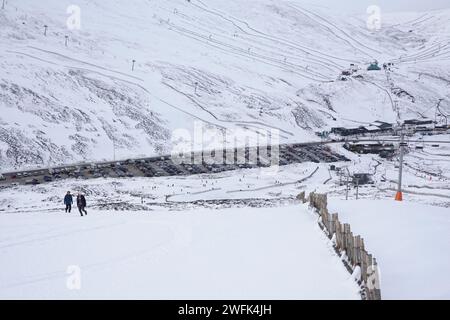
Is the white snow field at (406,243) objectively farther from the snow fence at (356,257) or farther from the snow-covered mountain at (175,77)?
the snow-covered mountain at (175,77)

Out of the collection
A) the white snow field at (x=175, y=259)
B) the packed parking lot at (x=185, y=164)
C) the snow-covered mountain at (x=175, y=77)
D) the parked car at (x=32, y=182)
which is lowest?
the white snow field at (x=175, y=259)

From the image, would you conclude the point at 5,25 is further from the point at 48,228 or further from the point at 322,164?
the point at 48,228

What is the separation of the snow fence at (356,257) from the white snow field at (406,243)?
1.79ft

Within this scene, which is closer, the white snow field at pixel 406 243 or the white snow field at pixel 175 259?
the white snow field at pixel 406 243

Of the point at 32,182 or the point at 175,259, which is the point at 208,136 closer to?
the point at 32,182

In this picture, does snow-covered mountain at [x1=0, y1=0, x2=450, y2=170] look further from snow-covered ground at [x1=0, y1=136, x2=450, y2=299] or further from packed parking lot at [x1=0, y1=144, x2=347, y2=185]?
snow-covered ground at [x1=0, y1=136, x2=450, y2=299]

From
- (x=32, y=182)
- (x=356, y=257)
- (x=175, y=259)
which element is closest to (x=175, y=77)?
(x=32, y=182)

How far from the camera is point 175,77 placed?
79.9m

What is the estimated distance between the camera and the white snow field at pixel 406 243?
9047mm

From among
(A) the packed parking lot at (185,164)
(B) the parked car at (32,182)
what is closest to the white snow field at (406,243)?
(B) the parked car at (32,182)

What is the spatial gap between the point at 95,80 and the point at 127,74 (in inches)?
329

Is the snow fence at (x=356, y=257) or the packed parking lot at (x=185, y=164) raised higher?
the packed parking lot at (x=185, y=164)

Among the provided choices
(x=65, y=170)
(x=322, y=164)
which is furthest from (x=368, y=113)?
Answer: (x=65, y=170)

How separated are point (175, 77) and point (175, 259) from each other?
233 ft
